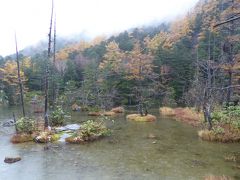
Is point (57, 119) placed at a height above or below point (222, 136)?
above

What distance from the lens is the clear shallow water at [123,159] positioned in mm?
14641

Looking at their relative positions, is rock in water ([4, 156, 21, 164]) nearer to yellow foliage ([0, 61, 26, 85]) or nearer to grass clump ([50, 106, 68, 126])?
grass clump ([50, 106, 68, 126])

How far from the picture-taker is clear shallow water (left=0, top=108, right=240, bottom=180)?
1464 cm

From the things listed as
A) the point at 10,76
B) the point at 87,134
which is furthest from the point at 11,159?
the point at 10,76

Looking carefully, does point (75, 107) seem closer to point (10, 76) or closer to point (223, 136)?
point (10, 76)

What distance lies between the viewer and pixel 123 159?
17422mm

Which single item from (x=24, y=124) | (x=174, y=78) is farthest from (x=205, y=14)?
(x=24, y=124)

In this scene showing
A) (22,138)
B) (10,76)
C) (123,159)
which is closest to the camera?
(123,159)

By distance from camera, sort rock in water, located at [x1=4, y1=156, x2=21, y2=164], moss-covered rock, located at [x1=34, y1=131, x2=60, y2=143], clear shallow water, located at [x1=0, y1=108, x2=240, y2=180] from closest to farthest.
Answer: clear shallow water, located at [x1=0, y1=108, x2=240, y2=180] → rock in water, located at [x1=4, y1=156, x2=21, y2=164] → moss-covered rock, located at [x1=34, y1=131, x2=60, y2=143]

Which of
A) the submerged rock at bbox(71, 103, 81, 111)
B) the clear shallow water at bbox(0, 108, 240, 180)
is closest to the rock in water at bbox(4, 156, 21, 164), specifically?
the clear shallow water at bbox(0, 108, 240, 180)

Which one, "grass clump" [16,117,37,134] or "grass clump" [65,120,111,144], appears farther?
"grass clump" [16,117,37,134]

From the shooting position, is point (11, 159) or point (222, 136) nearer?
point (11, 159)

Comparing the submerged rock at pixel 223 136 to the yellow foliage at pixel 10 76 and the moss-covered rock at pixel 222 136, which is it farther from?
the yellow foliage at pixel 10 76

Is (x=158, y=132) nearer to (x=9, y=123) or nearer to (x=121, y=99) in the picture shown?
(x=9, y=123)
